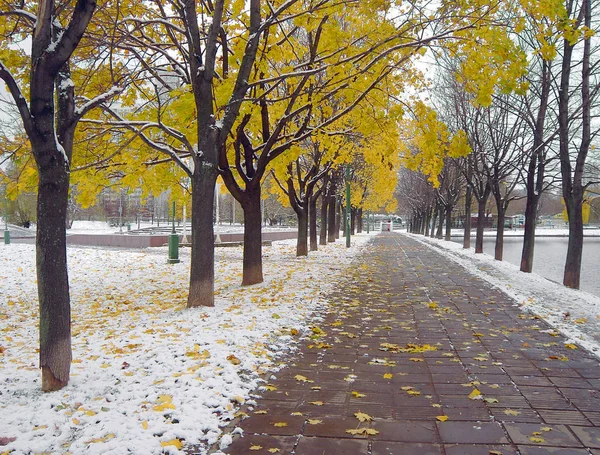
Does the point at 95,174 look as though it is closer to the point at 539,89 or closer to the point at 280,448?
the point at 280,448

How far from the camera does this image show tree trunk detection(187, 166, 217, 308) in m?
7.57

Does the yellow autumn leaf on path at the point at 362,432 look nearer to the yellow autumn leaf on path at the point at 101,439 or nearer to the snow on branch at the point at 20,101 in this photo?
the yellow autumn leaf on path at the point at 101,439

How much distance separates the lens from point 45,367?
419 centimetres

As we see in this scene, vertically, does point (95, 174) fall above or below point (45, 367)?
above

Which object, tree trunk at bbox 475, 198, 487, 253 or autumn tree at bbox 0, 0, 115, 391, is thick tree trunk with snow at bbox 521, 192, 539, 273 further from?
autumn tree at bbox 0, 0, 115, 391

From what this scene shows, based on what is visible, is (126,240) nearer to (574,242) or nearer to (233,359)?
(574,242)

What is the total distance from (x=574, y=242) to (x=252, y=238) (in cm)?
798

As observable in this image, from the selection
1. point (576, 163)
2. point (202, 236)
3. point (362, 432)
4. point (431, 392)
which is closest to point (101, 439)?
point (362, 432)

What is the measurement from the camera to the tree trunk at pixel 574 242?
1159cm

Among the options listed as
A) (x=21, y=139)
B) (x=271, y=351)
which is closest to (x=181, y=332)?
(x=271, y=351)

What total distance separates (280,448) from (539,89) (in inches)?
589

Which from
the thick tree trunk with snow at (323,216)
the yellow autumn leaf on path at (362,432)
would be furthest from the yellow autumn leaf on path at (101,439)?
the thick tree trunk with snow at (323,216)

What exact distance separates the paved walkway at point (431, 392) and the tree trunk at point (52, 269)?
184 cm

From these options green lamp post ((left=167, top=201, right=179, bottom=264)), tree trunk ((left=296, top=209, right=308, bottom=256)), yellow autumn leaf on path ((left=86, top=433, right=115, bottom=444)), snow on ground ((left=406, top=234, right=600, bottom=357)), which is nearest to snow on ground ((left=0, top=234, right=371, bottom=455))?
yellow autumn leaf on path ((left=86, top=433, right=115, bottom=444))
